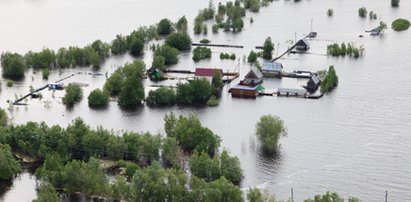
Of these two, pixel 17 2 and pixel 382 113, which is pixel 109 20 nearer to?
pixel 17 2

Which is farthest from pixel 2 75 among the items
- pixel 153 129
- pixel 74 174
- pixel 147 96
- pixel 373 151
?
pixel 373 151

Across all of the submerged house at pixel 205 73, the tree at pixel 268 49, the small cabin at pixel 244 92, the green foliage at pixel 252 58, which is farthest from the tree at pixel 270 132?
the tree at pixel 268 49

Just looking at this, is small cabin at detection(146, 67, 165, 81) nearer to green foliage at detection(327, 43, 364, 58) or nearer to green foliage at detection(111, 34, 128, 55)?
green foliage at detection(111, 34, 128, 55)

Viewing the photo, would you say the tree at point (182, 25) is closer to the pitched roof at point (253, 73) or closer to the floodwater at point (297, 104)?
the floodwater at point (297, 104)

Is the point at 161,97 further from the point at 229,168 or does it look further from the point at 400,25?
the point at 400,25

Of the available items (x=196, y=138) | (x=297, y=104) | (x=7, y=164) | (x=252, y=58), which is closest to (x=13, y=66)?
(x=252, y=58)
